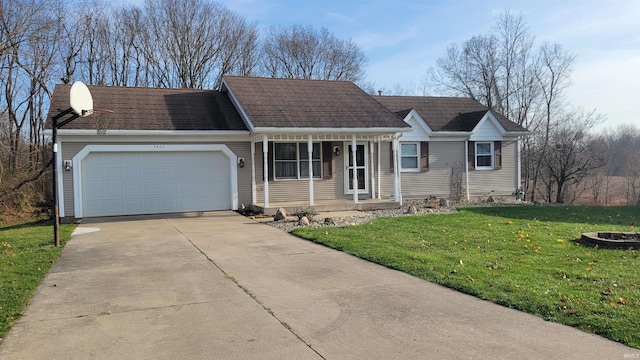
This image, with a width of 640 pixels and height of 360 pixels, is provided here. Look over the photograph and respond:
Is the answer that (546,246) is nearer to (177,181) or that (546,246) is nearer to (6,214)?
(177,181)

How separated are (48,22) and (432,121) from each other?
16.5 metres

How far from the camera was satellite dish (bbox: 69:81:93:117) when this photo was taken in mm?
9641

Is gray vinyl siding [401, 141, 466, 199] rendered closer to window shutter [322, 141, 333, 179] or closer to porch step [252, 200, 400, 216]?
porch step [252, 200, 400, 216]

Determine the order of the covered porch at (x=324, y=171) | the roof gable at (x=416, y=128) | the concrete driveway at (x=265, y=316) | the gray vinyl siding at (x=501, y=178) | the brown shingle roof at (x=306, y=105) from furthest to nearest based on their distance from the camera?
the gray vinyl siding at (x=501, y=178)
the roof gable at (x=416, y=128)
the covered porch at (x=324, y=171)
the brown shingle roof at (x=306, y=105)
the concrete driveway at (x=265, y=316)

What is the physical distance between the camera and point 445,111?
21.0 metres

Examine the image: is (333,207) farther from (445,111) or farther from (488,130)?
(488,130)

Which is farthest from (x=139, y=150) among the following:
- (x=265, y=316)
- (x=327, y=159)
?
(x=265, y=316)

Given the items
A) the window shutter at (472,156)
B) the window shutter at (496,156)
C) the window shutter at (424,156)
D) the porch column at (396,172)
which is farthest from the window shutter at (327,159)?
the window shutter at (496,156)

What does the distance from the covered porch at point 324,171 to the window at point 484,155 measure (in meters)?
4.24

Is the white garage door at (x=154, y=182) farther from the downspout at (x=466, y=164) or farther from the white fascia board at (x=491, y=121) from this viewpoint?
the white fascia board at (x=491, y=121)

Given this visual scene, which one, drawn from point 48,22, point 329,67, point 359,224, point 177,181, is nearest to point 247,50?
point 329,67

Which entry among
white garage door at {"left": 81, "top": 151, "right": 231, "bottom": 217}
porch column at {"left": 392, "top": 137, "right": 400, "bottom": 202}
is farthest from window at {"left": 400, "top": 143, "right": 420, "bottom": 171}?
white garage door at {"left": 81, "top": 151, "right": 231, "bottom": 217}

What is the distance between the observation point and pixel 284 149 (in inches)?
675

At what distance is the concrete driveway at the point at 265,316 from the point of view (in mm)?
4324
